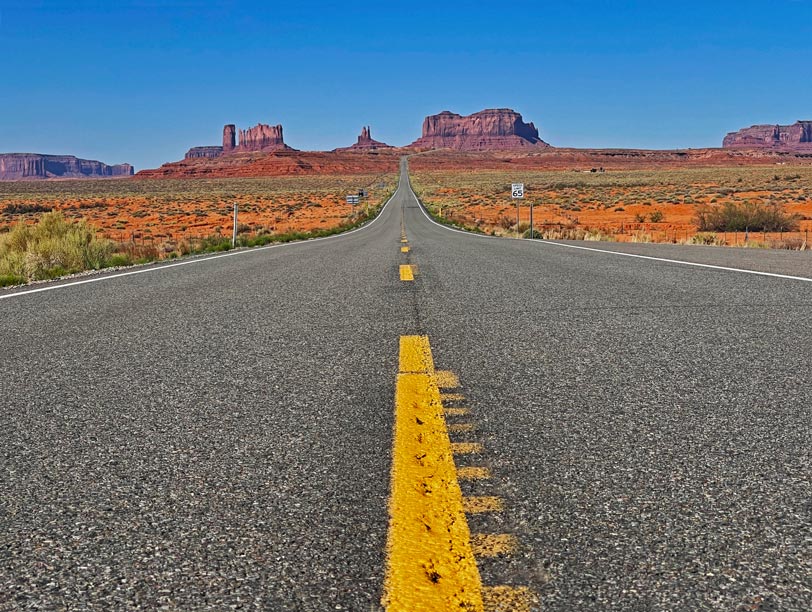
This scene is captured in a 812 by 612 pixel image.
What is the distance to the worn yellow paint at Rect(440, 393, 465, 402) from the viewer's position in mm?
3102

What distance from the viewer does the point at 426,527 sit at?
183 centimetres

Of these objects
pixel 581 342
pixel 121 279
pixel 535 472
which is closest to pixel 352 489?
pixel 535 472

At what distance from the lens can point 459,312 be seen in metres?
5.62

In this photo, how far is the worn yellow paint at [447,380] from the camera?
333 cm

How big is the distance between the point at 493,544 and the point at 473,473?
485 millimetres

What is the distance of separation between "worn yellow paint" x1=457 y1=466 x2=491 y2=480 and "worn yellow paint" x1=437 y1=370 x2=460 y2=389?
1047 millimetres

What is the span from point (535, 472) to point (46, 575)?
4.61ft

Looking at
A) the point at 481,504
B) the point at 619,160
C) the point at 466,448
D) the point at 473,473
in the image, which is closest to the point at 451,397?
the point at 466,448

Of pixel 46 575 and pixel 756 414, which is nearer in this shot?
pixel 46 575

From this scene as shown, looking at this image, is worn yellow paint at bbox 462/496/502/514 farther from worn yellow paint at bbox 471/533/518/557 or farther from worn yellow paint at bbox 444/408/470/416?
worn yellow paint at bbox 444/408/470/416

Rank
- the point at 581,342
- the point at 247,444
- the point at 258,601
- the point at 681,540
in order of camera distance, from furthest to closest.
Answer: the point at 581,342 < the point at 247,444 < the point at 681,540 < the point at 258,601

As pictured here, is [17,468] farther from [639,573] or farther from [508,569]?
[639,573]

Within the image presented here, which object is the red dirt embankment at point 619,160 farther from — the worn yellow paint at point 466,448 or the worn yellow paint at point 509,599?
the worn yellow paint at point 509,599

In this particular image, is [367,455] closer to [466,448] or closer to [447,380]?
[466,448]
